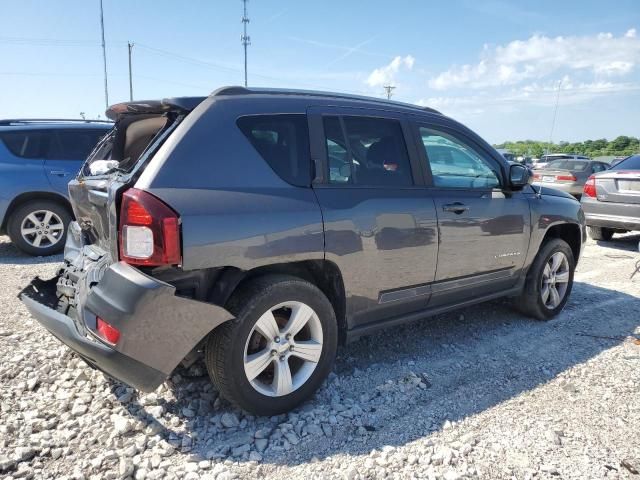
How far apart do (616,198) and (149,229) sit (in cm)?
791

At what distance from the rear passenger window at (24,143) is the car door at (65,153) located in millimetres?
123

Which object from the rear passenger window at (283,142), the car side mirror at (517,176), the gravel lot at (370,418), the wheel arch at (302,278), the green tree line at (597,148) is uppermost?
the green tree line at (597,148)

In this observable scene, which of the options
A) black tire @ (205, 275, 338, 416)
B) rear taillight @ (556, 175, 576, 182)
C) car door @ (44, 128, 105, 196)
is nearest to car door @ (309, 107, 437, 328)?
black tire @ (205, 275, 338, 416)

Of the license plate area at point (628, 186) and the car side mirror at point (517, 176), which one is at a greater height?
the car side mirror at point (517, 176)

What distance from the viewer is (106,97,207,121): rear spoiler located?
2.57 metres

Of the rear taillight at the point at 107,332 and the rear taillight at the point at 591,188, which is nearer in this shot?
the rear taillight at the point at 107,332

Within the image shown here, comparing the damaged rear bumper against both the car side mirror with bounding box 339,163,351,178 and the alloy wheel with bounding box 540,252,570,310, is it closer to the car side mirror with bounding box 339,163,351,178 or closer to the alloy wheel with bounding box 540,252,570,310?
the car side mirror with bounding box 339,163,351,178

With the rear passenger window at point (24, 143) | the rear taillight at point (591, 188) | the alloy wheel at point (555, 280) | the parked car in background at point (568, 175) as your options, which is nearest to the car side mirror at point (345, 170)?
the alloy wheel at point (555, 280)

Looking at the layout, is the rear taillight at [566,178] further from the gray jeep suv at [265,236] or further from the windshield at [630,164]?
the gray jeep suv at [265,236]

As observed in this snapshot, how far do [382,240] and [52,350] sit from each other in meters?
2.57

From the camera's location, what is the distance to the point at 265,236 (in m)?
2.53

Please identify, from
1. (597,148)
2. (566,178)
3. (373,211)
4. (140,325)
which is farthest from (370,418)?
(597,148)

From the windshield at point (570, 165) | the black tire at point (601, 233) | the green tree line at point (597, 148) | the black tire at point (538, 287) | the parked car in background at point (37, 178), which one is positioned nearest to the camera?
the black tire at point (538, 287)

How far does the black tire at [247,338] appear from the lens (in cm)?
249
